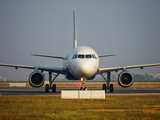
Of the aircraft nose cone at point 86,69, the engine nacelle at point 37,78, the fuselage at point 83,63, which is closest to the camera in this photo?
the aircraft nose cone at point 86,69

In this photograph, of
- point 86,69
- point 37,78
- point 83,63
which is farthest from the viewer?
point 37,78

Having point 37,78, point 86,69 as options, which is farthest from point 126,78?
point 37,78

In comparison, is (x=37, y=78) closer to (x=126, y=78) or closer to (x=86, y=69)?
(x=86, y=69)

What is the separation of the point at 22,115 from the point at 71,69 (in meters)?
16.2

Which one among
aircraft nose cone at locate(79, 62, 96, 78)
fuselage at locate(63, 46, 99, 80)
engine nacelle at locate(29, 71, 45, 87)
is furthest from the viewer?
engine nacelle at locate(29, 71, 45, 87)

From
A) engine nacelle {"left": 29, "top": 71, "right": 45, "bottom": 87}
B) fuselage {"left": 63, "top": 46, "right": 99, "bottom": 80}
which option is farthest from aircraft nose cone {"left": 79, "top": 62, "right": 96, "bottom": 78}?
engine nacelle {"left": 29, "top": 71, "right": 45, "bottom": 87}

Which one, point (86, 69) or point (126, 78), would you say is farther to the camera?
point (126, 78)

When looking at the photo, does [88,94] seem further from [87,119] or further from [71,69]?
[87,119]

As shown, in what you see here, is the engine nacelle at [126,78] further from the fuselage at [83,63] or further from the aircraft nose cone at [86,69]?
the aircraft nose cone at [86,69]

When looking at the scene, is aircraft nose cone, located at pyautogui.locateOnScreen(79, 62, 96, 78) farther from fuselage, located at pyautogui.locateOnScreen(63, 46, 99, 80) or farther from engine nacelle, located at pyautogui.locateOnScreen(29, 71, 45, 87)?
engine nacelle, located at pyautogui.locateOnScreen(29, 71, 45, 87)

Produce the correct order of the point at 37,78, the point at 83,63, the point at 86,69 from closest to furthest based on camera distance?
the point at 86,69 → the point at 83,63 → the point at 37,78

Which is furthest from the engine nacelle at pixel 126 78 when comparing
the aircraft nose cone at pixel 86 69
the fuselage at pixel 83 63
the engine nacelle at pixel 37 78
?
the engine nacelle at pixel 37 78

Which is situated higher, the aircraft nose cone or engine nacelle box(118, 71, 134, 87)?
the aircraft nose cone

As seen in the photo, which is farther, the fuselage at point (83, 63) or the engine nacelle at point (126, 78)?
the engine nacelle at point (126, 78)
